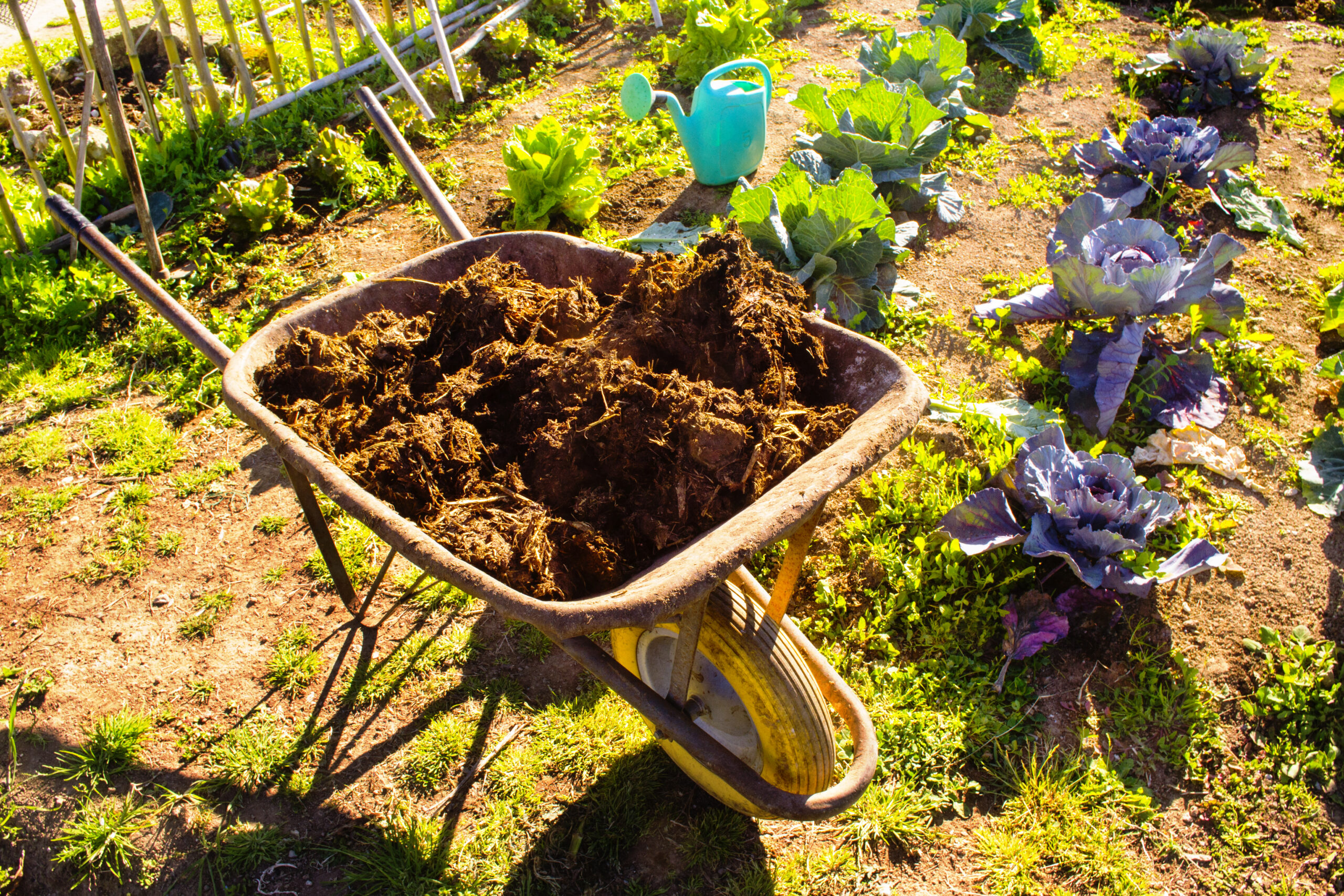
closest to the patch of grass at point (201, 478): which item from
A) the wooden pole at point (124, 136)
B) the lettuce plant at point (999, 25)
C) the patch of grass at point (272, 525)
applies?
the patch of grass at point (272, 525)

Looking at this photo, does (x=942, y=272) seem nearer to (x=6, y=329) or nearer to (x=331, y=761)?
(x=331, y=761)

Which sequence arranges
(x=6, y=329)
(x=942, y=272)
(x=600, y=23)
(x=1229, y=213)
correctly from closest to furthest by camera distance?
(x=6, y=329), (x=942, y=272), (x=1229, y=213), (x=600, y=23)

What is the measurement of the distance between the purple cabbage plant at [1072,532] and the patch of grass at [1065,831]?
1.04 feet

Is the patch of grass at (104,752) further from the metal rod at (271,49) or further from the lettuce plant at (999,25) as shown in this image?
the lettuce plant at (999,25)

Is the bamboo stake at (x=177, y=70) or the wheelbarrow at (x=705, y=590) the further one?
the bamboo stake at (x=177, y=70)

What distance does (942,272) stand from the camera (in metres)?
4.12

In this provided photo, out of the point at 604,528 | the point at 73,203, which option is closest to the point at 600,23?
the point at 73,203

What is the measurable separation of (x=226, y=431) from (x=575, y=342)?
7.63 feet

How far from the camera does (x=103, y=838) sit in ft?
7.13

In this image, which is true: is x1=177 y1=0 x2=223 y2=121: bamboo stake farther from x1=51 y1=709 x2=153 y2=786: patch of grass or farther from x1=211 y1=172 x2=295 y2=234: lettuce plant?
x1=51 y1=709 x2=153 y2=786: patch of grass

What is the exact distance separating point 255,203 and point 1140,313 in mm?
4587

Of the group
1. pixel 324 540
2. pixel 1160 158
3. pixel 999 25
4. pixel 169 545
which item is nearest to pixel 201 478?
pixel 169 545

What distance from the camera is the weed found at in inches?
100

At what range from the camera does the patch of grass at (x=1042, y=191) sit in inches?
179
